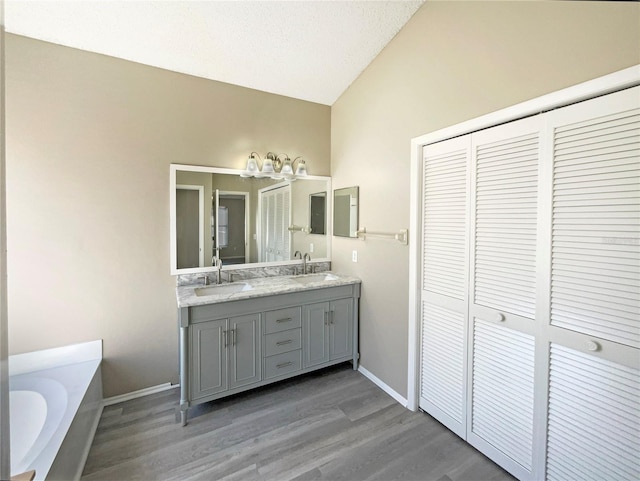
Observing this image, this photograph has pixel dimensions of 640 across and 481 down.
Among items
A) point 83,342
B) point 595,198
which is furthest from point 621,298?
point 83,342

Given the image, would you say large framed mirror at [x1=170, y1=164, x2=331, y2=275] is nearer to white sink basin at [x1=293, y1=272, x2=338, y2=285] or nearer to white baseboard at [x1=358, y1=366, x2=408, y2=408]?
white sink basin at [x1=293, y1=272, x2=338, y2=285]

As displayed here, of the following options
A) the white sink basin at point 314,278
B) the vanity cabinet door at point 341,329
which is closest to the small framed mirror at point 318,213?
the white sink basin at point 314,278

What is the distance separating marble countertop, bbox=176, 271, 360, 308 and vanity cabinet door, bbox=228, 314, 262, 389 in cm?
19

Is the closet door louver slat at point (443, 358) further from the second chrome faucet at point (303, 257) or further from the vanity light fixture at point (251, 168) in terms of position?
the vanity light fixture at point (251, 168)

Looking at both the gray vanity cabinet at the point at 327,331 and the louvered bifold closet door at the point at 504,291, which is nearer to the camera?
the louvered bifold closet door at the point at 504,291

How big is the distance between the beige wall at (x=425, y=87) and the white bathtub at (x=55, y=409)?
2.09 metres

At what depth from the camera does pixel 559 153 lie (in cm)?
136

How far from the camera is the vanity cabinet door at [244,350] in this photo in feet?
7.09

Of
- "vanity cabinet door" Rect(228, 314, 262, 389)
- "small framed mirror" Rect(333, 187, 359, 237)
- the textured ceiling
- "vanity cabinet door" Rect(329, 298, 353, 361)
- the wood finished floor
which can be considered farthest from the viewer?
"small framed mirror" Rect(333, 187, 359, 237)

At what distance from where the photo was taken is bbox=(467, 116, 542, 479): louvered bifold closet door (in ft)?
4.92

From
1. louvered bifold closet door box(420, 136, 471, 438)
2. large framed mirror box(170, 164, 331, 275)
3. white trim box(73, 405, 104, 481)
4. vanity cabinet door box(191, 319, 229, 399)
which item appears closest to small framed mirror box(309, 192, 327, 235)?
large framed mirror box(170, 164, 331, 275)

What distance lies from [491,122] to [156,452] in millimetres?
2828

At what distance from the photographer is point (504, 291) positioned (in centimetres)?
162

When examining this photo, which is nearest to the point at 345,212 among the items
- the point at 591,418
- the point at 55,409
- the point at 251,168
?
the point at 251,168
